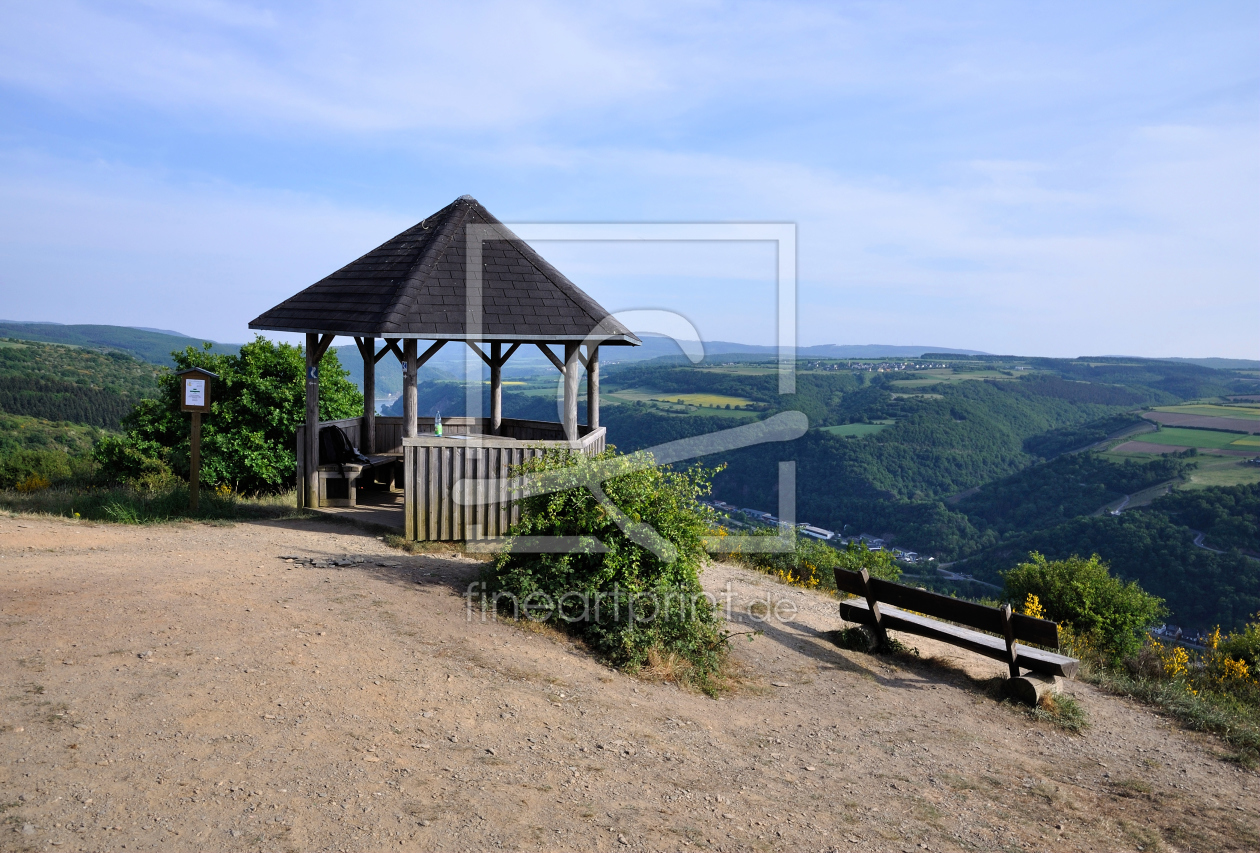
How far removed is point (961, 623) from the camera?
298 inches

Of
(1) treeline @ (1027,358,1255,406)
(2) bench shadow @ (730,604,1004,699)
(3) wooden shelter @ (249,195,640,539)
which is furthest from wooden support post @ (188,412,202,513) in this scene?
(1) treeline @ (1027,358,1255,406)

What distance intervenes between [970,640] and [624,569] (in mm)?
3535

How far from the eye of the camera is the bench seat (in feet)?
23.4

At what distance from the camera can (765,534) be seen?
14.4 m

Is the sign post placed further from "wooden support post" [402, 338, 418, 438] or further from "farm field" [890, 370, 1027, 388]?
"farm field" [890, 370, 1027, 388]

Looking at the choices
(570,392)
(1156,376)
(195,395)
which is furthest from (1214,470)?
(195,395)

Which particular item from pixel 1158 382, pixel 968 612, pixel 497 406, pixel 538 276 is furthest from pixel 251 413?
pixel 1158 382

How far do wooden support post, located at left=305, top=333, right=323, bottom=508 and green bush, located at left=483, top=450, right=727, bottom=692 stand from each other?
5122 millimetres

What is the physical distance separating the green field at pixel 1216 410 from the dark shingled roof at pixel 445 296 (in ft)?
327

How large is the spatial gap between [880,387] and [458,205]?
293 feet

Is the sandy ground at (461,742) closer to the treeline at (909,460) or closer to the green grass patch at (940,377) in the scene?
the treeline at (909,460)

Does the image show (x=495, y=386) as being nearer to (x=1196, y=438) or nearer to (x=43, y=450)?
(x=43, y=450)

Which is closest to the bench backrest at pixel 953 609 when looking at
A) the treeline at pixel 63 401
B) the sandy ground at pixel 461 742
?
the sandy ground at pixel 461 742

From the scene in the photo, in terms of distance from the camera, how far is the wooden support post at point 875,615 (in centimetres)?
815
